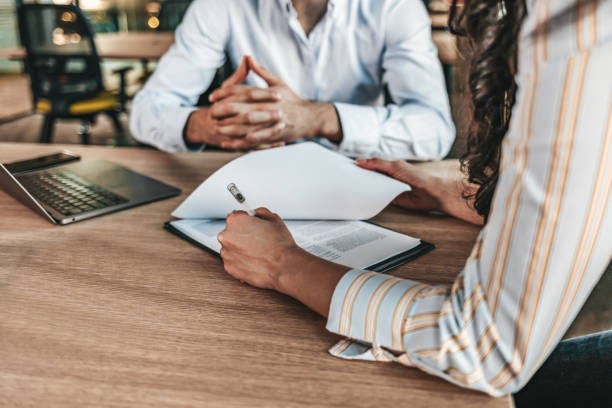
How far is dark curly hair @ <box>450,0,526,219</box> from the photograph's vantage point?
0.50 meters

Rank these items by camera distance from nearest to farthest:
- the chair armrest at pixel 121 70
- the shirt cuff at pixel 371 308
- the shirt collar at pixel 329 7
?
the shirt cuff at pixel 371 308 → the shirt collar at pixel 329 7 → the chair armrest at pixel 121 70

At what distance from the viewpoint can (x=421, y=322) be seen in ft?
1.50

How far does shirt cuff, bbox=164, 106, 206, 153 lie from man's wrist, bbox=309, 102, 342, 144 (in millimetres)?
334

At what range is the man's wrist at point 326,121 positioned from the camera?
116 cm

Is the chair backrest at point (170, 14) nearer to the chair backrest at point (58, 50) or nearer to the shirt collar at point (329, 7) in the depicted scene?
the chair backrest at point (58, 50)

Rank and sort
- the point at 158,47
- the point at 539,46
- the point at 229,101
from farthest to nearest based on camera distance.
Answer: the point at 158,47, the point at 229,101, the point at 539,46

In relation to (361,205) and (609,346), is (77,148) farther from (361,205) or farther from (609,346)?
(609,346)

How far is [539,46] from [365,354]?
31cm

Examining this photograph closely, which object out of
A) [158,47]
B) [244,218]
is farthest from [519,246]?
[158,47]

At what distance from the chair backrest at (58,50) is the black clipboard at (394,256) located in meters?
2.89

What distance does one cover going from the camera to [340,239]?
0.72 m

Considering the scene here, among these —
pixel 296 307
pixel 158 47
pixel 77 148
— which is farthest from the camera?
pixel 158 47

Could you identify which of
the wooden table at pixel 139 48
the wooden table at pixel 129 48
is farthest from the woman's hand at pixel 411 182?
the wooden table at pixel 129 48

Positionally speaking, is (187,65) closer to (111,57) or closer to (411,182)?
(411,182)
